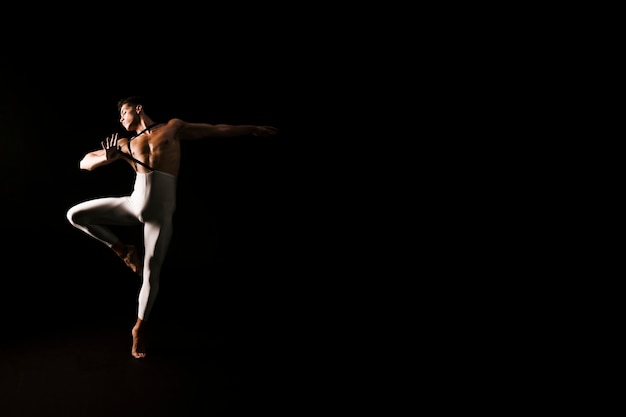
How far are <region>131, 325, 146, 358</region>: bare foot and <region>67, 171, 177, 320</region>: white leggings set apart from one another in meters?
0.08

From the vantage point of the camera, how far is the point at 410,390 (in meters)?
2.12

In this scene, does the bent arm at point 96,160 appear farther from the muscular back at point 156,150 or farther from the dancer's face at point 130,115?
the dancer's face at point 130,115

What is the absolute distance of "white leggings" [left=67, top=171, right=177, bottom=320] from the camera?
7.65 feet

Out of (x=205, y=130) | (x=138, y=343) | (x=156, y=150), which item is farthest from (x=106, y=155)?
(x=138, y=343)

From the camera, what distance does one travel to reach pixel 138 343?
7.98ft

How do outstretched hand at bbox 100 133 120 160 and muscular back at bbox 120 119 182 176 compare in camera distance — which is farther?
muscular back at bbox 120 119 182 176

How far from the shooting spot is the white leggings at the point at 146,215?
2.33 m

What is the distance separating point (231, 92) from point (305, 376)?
7.92 ft

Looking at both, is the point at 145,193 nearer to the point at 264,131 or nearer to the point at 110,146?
the point at 110,146

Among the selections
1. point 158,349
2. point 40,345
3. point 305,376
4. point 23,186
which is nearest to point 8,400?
point 40,345

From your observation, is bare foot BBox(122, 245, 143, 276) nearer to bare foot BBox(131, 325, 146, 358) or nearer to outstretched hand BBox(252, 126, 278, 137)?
bare foot BBox(131, 325, 146, 358)

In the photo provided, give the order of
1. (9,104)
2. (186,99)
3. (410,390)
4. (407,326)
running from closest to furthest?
(410,390)
(407,326)
(9,104)
(186,99)

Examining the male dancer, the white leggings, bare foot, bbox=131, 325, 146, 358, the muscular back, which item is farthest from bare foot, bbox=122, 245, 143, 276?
the muscular back

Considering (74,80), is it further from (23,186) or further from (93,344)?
(93,344)
